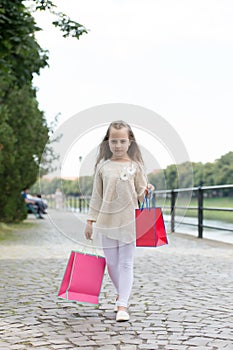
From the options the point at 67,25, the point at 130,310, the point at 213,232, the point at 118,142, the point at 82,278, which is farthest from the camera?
the point at 213,232

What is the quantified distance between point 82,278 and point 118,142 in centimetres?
118

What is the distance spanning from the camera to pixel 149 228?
16.4ft

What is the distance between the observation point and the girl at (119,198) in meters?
4.86

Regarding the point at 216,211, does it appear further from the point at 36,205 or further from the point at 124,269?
the point at 36,205

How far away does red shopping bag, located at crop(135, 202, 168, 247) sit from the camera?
4941mm

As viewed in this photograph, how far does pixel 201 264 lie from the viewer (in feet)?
29.9

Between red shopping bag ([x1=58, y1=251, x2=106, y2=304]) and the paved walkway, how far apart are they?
18cm

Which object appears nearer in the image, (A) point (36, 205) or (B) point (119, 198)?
(B) point (119, 198)

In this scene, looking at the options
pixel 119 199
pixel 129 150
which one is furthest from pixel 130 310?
pixel 129 150

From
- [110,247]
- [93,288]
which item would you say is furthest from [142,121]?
[93,288]

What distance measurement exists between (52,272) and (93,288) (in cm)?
304

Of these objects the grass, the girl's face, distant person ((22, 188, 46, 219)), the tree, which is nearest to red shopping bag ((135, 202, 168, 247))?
the girl's face

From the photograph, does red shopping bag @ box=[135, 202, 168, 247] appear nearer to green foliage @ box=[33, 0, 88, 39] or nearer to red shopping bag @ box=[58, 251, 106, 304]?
red shopping bag @ box=[58, 251, 106, 304]

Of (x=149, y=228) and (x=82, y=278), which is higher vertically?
(x=149, y=228)
